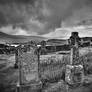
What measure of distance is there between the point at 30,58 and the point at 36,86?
1.53 meters

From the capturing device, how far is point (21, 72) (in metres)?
5.25

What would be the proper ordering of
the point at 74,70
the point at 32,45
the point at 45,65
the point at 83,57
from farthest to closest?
the point at 83,57
the point at 45,65
the point at 74,70
the point at 32,45

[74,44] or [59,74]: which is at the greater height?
[74,44]

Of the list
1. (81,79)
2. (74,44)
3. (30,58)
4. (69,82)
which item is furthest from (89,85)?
(30,58)

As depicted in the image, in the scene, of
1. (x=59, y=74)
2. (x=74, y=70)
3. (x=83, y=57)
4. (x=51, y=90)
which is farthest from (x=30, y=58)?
(x=83, y=57)

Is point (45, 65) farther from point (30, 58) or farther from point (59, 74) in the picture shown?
point (30, 58)

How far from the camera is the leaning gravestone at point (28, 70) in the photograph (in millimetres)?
5176

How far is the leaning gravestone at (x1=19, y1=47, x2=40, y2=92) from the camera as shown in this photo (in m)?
5.18

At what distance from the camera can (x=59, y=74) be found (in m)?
7.68

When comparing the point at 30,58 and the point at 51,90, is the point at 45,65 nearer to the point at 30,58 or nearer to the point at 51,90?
the point at 51,90

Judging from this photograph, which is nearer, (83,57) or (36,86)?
(36,86)

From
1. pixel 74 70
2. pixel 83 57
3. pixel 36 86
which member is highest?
pixel 83 57

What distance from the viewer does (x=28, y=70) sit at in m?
5.25

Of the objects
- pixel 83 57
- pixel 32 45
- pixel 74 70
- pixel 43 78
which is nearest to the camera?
pixel 32 45
